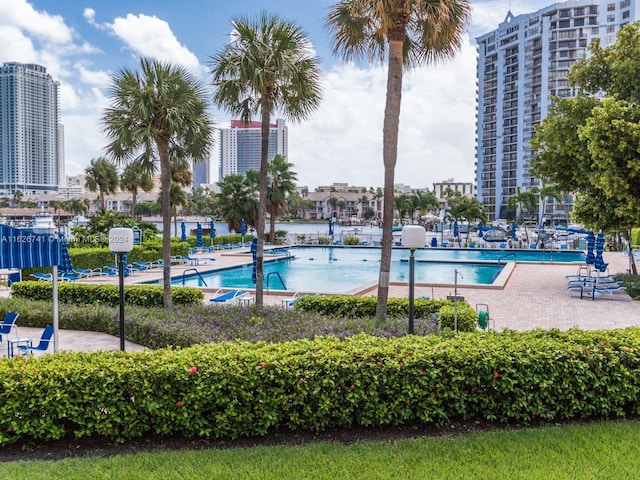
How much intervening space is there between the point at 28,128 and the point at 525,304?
7330 inches

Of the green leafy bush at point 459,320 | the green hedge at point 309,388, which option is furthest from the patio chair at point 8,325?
the green leafy bush at point 459,320

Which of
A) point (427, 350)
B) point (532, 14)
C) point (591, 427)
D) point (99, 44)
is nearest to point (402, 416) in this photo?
point (427, 350)

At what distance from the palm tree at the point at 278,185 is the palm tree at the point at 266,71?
27.7 m

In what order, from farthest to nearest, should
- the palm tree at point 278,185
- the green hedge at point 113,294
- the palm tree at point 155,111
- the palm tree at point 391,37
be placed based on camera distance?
1. the palm tree at point 278,185
2. the green hedge at point 113,294
3. the palm tree at point 155,111
4. the palm tree at point 391,37

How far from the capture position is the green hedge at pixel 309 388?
572 centimetres

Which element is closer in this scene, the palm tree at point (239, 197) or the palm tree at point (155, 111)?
the palm tree at point (155, 111)

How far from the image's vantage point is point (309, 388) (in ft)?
19.4

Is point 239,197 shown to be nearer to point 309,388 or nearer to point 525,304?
point 525,304

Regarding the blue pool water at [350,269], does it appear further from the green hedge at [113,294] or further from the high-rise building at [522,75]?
the high-rise building at [522,75]

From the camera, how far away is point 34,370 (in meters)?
5.89

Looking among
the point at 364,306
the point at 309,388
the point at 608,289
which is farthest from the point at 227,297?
the point at 608,289

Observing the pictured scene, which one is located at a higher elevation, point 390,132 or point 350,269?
point 390,132

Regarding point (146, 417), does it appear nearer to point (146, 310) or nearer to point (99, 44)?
point (146, 310)

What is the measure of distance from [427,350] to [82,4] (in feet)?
65.7
